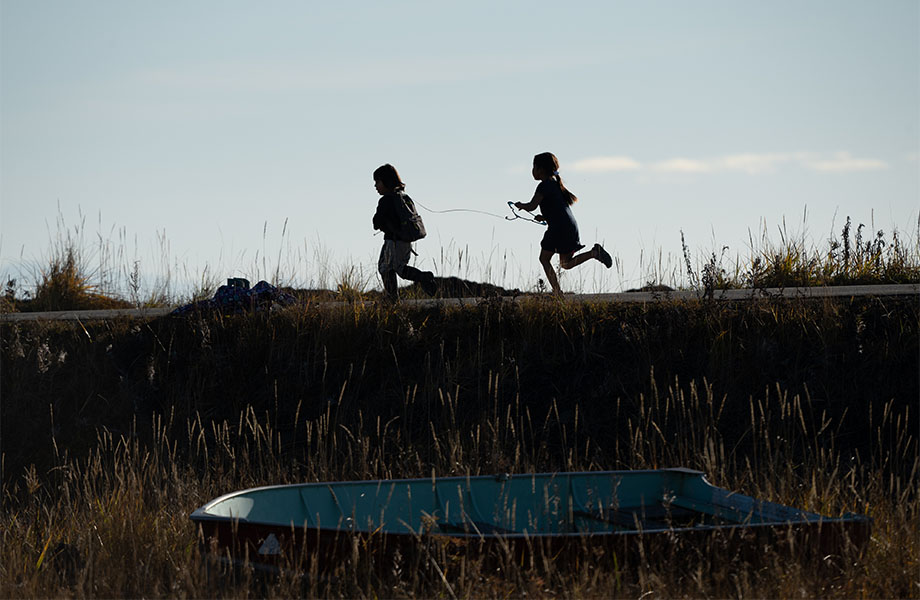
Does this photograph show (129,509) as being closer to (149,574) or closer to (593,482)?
(149,574)

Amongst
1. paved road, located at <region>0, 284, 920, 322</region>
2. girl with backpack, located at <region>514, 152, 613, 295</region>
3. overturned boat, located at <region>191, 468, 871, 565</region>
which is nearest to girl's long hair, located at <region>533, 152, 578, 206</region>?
girl with backpack, located at <region>514, 152, 613, 295</region>

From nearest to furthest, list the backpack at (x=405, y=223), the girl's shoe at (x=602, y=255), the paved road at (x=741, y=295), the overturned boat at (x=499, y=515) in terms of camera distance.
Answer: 1. the overturned boat at (x=499, y=515)
2. the paved road at (x=741, y=295)
3. the backpack at (x=405, y=223)
4. the girl's shoe at (x=602, y=255)

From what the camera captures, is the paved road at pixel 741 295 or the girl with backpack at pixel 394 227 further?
the girl with backpack at pixel 394 227

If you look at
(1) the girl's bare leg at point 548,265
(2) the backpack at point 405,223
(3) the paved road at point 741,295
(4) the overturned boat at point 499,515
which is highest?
(2) the backpack at point 405,223

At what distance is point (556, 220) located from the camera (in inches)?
488

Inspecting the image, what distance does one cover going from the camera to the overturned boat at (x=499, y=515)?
581cm

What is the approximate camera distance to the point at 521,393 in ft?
35.7

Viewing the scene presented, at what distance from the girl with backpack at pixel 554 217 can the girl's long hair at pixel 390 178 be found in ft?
4.84

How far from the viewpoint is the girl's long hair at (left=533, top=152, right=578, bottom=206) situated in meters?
12.5

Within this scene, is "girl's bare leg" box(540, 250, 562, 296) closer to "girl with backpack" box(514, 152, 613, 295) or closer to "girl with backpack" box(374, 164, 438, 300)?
"girl with backpack" box(514, 152, 613, 295)

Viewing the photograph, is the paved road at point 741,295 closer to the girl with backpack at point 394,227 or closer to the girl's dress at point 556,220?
the girl with backpack at point 394,227

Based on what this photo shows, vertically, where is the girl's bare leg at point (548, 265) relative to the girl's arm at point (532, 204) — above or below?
below

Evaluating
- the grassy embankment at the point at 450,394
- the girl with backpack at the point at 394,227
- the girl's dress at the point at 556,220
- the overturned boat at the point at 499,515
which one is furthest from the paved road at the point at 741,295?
the overturned boat at the point at 499,515

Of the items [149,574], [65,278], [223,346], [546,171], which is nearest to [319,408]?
[223,346]
